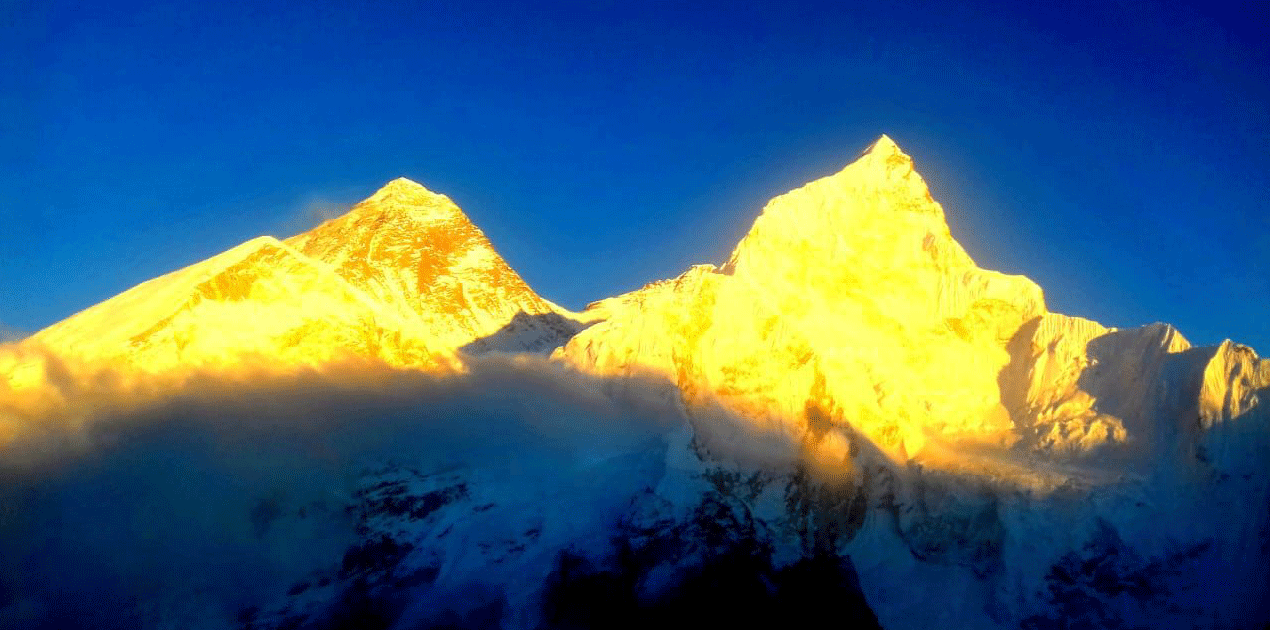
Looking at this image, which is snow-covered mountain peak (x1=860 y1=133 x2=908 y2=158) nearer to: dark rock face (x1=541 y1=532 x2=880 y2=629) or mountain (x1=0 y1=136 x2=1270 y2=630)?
mountain (x1=0 y1=136 x2=1270 y2=630)

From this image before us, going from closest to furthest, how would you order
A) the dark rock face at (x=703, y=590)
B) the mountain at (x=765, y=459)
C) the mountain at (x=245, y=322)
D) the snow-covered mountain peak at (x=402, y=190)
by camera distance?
1. the dark rock face at (x=703, y=590)
2. the mountain at (x=765, y=459)
3. the mountain at (x=245, y=322)
4. the snow-covered mountain peak at (x=402, y=190)

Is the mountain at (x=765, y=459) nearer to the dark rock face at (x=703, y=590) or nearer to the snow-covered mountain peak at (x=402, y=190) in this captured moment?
the dark rock face at (x=703, y=590)

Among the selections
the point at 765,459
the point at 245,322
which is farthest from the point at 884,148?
the point at 245,322

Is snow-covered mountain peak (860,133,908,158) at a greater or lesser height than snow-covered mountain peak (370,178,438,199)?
lesser

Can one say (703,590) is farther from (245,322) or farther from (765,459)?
(245,322)

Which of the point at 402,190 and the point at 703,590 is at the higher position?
the point at 402,190

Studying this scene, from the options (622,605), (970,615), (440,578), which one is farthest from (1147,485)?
(440,578)

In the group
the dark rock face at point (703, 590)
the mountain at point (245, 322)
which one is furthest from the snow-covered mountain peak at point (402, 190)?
the dark rock face at point (703, 590)

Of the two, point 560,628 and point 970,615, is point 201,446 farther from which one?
point 970,615

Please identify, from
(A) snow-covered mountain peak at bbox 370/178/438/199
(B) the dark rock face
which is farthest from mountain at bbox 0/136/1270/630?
(A) snow-covered mountain peak at bbox 370/178/438/199

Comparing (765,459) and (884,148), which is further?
(884,148)
